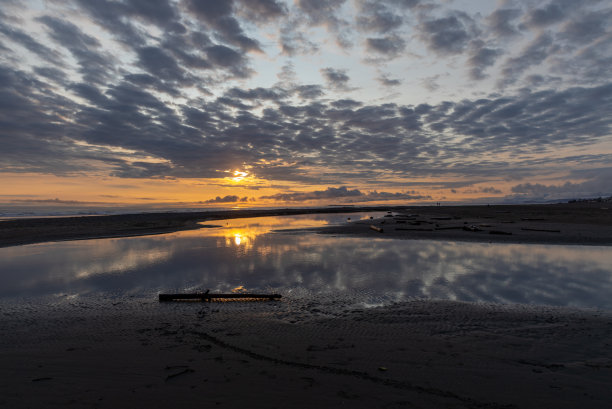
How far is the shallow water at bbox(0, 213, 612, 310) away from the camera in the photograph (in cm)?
1138

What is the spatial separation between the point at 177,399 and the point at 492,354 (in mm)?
6487

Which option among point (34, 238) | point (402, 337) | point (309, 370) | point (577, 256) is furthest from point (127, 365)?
point (34, 238)

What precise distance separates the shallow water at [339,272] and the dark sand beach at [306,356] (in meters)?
1.43

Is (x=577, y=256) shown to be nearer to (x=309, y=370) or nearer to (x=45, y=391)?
(x=309, y=370)

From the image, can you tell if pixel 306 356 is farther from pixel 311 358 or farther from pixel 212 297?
pixel 212 297

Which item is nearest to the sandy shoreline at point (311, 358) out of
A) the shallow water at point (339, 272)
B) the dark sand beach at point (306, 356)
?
the dark sand beach at point (306, 356)

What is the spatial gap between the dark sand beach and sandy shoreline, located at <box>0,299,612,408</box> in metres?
0.03

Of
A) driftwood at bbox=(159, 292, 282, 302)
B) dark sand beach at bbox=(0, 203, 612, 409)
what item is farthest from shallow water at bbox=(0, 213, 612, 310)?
dark sand beach at bbox=(0, 203, 612, 409)

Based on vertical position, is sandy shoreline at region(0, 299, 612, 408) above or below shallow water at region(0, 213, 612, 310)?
below

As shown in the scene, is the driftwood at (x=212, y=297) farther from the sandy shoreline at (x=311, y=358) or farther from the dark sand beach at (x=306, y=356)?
the sandy shoreline at (x=311, y=358)

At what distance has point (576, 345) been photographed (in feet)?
23.2

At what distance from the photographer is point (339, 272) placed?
14.8 m

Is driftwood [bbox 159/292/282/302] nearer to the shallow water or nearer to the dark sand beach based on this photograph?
the dark sand beach

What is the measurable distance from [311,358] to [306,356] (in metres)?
0.15
